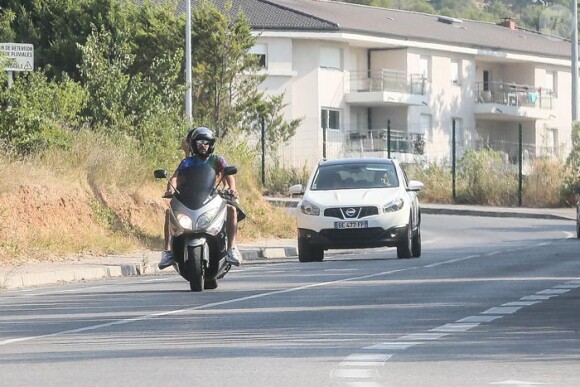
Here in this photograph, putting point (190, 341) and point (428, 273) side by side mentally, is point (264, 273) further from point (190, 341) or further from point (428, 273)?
point (190, 341)

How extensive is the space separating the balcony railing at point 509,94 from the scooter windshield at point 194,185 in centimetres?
6484

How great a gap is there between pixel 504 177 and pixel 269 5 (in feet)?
82.9

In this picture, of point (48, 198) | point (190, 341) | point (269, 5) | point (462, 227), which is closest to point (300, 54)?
point (269, 5)

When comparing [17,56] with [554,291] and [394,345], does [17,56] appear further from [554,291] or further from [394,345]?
[394,345]

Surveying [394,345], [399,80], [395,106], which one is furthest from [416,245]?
[395,106]

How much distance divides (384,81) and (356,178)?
A: 1891 inches

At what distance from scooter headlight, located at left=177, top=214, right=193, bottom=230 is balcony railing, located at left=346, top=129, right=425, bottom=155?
49.3m

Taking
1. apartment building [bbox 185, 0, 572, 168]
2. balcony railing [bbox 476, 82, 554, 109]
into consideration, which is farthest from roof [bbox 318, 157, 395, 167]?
balcony railing [bbox 476, 82, 554, 109]

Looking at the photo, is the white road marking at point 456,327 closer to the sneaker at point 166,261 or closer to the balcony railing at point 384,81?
the sneaker at point 166,261

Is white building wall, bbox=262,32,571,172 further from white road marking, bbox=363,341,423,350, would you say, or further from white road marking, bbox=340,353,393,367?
white road marking, bbox=340,353,393,367

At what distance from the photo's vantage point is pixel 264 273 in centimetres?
2453

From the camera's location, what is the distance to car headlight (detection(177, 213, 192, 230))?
19848 mm

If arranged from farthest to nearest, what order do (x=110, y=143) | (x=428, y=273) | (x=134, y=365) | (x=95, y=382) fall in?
(x=110, y=143) → (x=428, y=273) → (x=134, y=365) → (x=95, y=382)

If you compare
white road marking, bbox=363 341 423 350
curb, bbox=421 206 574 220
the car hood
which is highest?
the car hood
